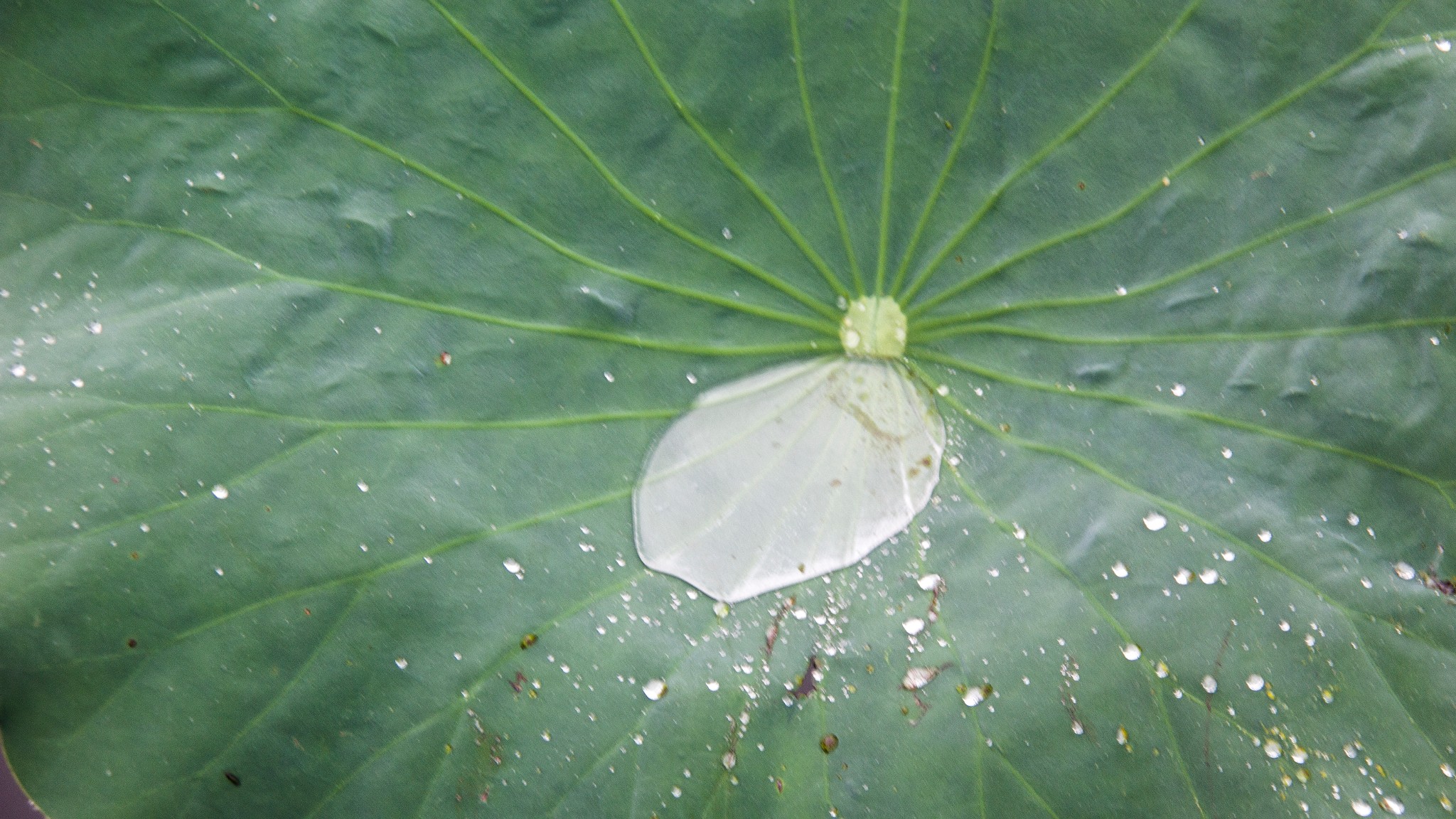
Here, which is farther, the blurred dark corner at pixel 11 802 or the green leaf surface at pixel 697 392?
the blurred dark corner at pixel 11 802

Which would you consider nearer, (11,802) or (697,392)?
(697,392)

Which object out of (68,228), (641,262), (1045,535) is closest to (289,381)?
(68,228)

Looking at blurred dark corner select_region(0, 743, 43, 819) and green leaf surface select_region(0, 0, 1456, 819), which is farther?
blurred dark corner select_region(0, 743, 43, 819)

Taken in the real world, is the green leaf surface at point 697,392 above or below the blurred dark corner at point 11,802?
above

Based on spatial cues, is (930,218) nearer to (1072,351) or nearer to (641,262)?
(1072,351)
